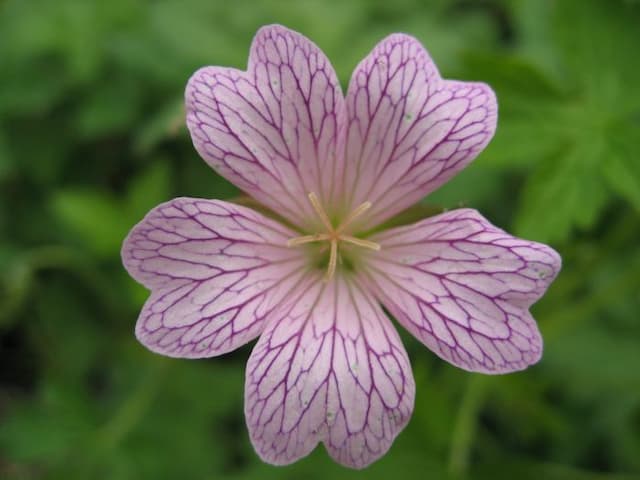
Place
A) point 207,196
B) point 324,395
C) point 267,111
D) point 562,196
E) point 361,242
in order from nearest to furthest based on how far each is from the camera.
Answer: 1. point 324,395
2. point 267,111
3. point 361,242
4. point 562,196
5. point 207,196

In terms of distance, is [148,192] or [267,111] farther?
[148,192]

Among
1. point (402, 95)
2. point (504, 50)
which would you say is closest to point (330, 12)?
point (504, 50)

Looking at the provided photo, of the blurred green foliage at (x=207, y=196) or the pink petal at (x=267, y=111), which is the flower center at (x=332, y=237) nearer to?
the pink petal at (x=267, y=111)

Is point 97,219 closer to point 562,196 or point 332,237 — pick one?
point 332,237

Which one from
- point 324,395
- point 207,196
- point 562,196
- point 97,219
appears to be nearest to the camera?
point 324,395

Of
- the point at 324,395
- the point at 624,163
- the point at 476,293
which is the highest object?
the point at 624,163

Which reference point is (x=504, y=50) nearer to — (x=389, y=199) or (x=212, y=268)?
(x=389, y=199)

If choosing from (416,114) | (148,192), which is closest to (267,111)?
(416,114)
